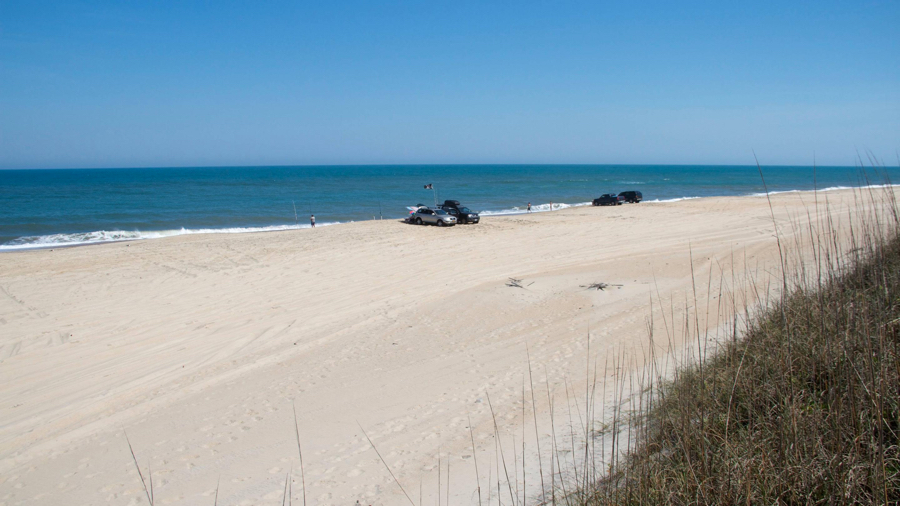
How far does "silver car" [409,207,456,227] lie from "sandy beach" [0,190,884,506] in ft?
35.5

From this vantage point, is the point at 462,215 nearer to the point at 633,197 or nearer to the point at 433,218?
the point at 433,218

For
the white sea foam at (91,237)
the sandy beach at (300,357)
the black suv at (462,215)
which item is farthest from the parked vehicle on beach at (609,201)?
the white sea foam at (91,237)

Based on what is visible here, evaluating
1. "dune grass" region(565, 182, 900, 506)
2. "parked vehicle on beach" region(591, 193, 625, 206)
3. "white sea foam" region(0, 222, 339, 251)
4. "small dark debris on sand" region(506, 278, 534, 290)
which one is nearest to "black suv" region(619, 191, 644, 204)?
"parked vehicle on beach" region(591, 193, 625, 206)

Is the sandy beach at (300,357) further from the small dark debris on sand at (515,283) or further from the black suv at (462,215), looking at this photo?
the black suv at (462,215)

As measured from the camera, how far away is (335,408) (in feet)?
25.3

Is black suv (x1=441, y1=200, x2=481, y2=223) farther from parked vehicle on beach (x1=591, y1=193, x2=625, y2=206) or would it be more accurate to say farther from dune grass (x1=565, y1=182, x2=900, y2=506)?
dune grass (x1=565, y1=182, x2=900, y2=506)

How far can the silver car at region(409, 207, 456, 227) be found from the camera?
3212 centimetres

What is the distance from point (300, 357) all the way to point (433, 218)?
914 inches

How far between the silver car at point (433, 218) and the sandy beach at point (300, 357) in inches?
426

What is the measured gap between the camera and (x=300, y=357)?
10.2 meters

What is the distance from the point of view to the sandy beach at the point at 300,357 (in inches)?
244

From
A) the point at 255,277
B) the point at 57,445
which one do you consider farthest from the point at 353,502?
the point at 255,277

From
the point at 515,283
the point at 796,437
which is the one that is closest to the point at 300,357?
the point at 515,283

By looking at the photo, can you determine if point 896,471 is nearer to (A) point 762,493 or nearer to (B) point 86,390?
(A) point 762,493
